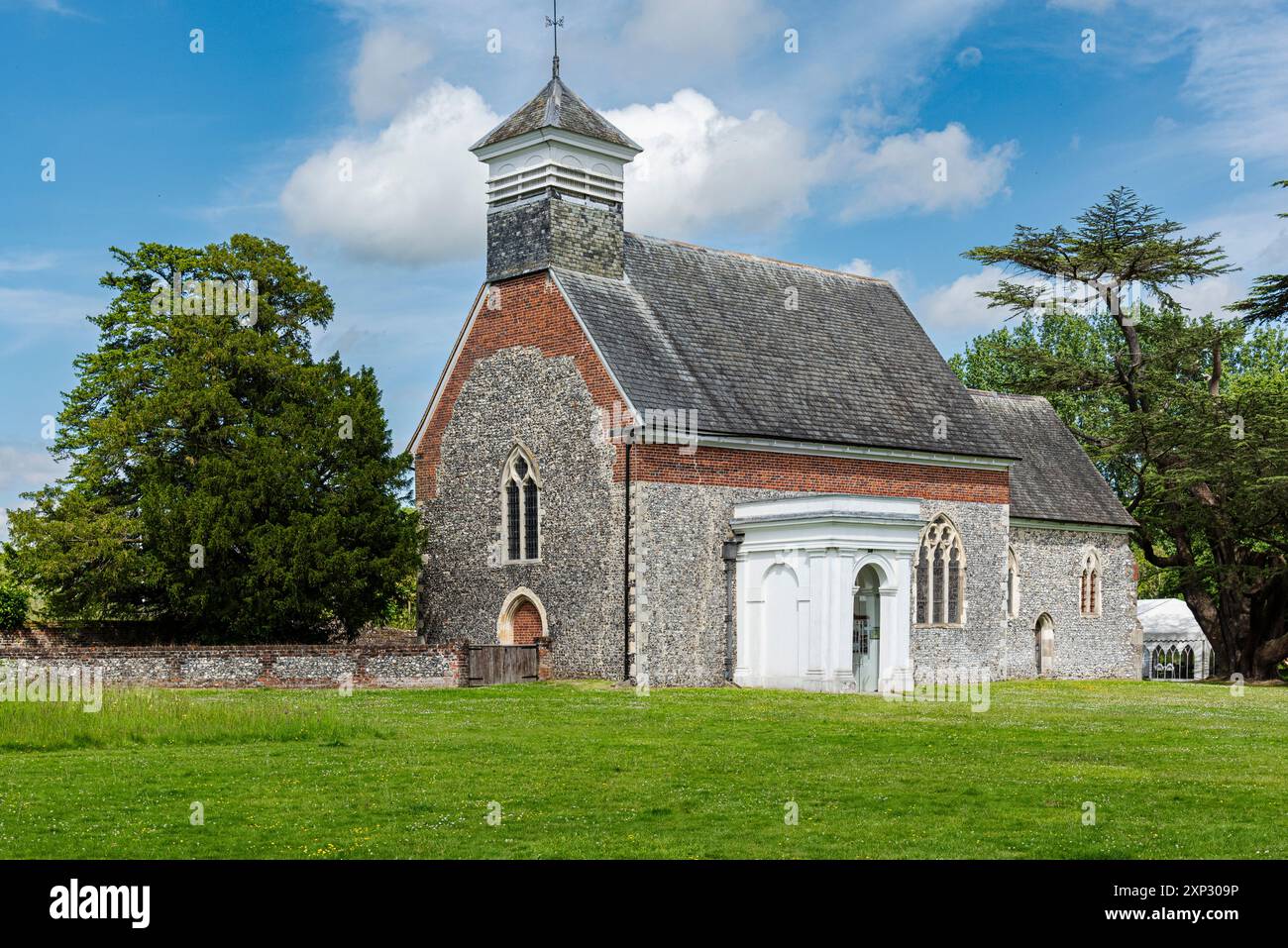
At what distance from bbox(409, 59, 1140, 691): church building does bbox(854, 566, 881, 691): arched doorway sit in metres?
0.06

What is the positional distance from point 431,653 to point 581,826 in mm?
21261

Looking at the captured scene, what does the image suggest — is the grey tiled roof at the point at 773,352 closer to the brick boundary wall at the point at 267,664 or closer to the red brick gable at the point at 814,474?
the red brick gable at the point at 814,474

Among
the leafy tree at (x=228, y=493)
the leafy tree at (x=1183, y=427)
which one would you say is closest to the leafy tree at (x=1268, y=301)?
the leafy tree at (x=1183, y=427)

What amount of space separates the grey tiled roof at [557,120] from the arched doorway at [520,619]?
1157cm

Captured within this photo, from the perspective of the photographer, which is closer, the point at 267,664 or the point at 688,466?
the point at 267,664

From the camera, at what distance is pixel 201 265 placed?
4519cm

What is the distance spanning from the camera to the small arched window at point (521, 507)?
38.9 meters

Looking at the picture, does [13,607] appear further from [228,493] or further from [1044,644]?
[1044,644]

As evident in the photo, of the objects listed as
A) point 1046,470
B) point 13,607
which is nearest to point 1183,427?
point 1046,470

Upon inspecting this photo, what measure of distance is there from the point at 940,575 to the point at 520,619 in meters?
11.9

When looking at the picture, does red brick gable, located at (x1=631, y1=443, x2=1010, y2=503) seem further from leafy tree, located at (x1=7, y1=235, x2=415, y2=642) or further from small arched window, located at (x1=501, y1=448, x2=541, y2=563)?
leafy tree, located at (x1=7, y1=235, x2=415, y2=642)

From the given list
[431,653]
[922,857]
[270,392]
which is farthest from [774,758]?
[270,392]

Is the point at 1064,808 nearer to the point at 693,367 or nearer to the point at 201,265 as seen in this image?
the point at 693,367

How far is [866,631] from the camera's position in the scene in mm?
37906
